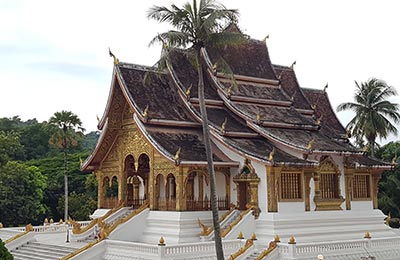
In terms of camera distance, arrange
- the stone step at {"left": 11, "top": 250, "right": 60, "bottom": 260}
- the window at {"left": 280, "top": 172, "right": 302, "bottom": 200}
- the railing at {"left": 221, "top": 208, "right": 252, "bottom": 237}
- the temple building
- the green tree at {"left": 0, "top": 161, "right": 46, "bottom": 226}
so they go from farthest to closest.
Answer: the green tree at {"left": 0, "top": 161, "right": 46, "bottom": 226}, the window at {"left": 280, "top": 172, "right": 302, "bottom": 200}, the stone step at {"left": 11, "top": 250, "right": 60, "bottom": 260}, the temple building, the railing at {"left": 221, "top": 208, "right": 252, "bottom": 237}

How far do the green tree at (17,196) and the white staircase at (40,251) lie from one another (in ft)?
50.4

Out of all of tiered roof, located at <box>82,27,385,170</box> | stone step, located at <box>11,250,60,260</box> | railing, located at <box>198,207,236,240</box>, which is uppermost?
tiered roof, located at <box>82,27,385,170</box>

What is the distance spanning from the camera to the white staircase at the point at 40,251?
17.4 metres

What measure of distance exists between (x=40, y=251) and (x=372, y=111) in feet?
62.4

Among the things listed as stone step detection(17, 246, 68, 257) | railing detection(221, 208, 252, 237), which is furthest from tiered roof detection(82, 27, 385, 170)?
stone step detection(17, 246, 68, 257)

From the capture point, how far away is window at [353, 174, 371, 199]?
20797 mm

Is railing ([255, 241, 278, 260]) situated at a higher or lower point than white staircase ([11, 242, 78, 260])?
higher

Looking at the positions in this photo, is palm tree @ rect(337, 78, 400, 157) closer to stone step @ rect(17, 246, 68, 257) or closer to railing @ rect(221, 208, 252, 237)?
railing @ rect(221, 208, 252, 237)

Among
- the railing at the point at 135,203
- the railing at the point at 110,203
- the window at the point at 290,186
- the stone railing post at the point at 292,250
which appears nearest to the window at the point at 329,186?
the window at the point at 290,186

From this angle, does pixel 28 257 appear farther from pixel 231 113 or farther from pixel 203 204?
pixel 231 113

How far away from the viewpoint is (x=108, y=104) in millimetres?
20453

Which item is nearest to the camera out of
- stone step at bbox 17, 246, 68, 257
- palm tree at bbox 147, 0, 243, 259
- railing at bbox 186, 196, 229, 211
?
palm tree at bbox 147, 0, 243, 259

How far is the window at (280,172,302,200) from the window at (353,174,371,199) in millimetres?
3354

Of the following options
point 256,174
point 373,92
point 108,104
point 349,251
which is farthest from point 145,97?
point 373,92
